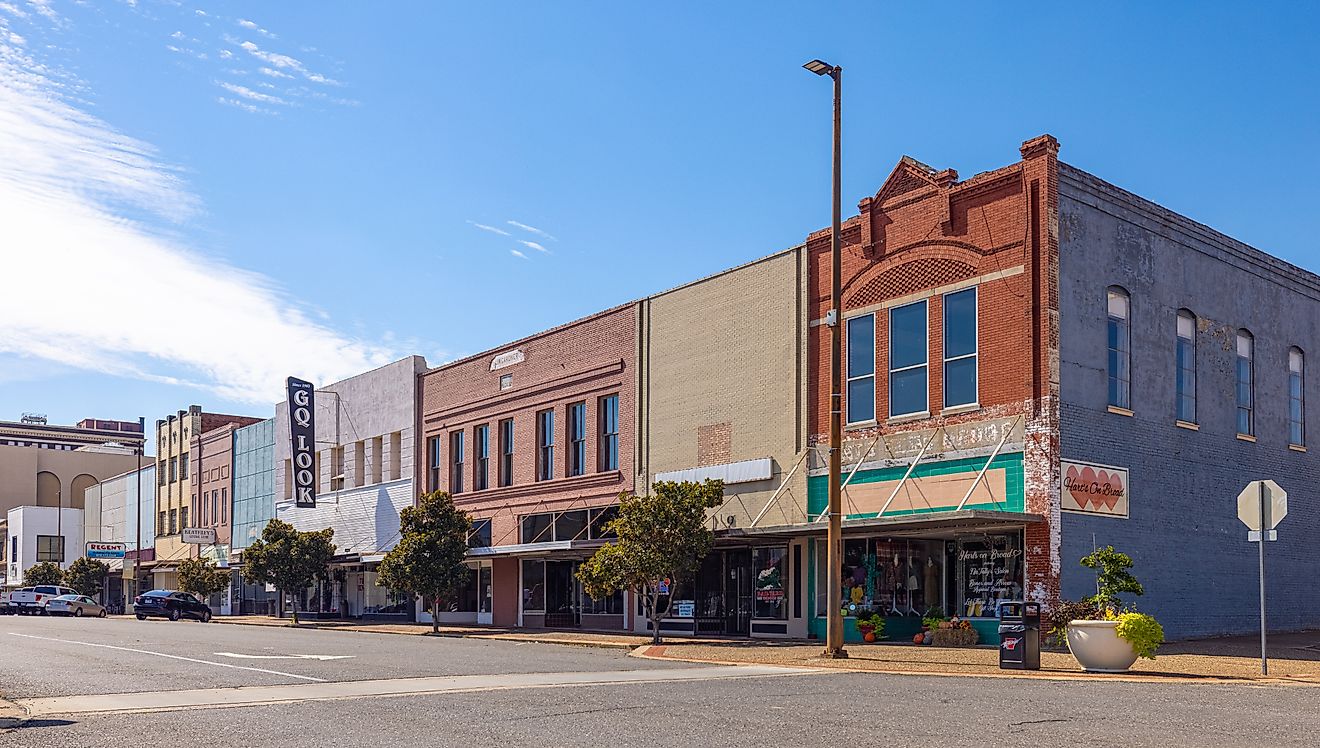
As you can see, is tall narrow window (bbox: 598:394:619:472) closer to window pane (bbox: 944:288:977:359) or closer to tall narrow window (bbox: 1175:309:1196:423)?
window pane (bbox: 944:288:977:359)

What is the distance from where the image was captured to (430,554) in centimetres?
3803

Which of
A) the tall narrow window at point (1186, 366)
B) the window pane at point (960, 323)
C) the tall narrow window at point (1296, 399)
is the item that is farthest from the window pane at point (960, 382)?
the tall narrow window at point (1296, 399)

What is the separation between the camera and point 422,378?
156 feet

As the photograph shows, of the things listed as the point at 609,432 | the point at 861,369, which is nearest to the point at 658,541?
the point at 861,369

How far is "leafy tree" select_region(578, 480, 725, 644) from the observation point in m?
28.7

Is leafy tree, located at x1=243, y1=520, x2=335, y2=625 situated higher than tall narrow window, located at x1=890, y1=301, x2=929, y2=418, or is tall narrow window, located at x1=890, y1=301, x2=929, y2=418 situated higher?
tall narrow window, located at x1=890, y1=301, x2=929, y2=418

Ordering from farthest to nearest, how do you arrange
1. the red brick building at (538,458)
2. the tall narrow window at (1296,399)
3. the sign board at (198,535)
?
the sign board at (198,535)
the red brick building at (538,458)
the tall narrow window at (1296,399)

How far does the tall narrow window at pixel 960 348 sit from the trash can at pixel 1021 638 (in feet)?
23.3

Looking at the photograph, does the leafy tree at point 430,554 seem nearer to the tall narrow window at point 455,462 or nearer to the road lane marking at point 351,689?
the tall narrow window at point 455,462

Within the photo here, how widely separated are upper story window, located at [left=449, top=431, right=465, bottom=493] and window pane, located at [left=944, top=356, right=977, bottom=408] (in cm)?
2198

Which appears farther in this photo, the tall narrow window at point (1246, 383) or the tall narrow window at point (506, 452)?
the tall narrow window at point (506, 452)

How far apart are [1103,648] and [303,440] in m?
39.6

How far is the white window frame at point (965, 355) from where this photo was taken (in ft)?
87.2

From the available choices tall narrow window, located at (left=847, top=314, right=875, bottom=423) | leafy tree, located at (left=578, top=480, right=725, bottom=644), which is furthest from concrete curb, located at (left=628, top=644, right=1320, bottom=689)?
tall narrow window, located at (left=847, top=314, right=875, bottom=423)
